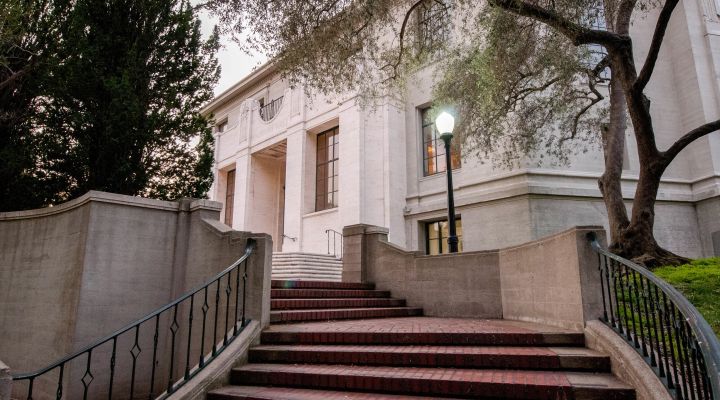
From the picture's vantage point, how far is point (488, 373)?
15.5ft

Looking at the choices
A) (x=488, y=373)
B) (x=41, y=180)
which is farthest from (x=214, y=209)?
(x=488, y=373)

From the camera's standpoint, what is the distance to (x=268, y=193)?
880 inches

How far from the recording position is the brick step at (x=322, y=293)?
8.41 m

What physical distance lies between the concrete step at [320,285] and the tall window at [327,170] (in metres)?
8.43

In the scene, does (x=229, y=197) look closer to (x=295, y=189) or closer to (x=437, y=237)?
(x=295, y=189)

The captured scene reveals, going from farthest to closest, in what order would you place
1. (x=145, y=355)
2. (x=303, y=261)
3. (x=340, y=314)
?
(x=303, y=261)
(x=340, y=314)
(x=145, y=355)

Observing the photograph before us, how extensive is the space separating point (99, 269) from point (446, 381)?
6.20 meters

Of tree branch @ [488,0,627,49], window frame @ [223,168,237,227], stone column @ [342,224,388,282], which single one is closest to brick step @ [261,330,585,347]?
stone column @ [342,224,388,282]

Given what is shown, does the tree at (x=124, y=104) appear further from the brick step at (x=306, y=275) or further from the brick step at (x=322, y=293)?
the brick step at (x=306, y=275)

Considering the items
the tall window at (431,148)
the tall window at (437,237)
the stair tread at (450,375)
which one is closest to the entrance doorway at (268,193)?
the tall window at (431,148)

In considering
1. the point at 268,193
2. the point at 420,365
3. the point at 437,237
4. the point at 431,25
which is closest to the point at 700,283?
the point at 420,365

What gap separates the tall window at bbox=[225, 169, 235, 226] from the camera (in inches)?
934

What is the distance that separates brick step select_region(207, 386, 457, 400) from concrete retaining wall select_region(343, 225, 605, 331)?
8.98ft

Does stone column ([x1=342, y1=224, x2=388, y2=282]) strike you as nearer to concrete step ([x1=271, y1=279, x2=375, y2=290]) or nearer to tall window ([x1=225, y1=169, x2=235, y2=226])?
concrete step ([x1=271, y1=279, x2=375, y2=290])
